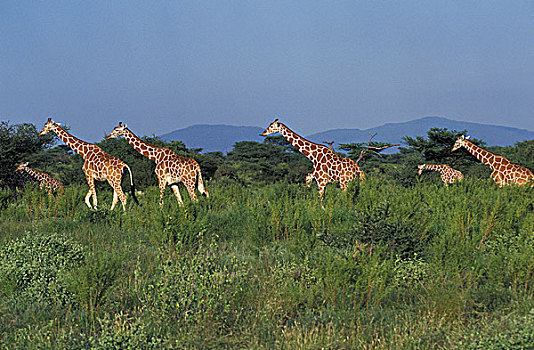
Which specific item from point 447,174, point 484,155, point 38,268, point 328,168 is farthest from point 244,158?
point 38,268

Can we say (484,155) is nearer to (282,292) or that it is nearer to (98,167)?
(98,167)

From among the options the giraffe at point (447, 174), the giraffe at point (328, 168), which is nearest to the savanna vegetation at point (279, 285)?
the giraffe at point (328, 168)

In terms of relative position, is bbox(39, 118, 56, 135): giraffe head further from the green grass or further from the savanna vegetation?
the green grass

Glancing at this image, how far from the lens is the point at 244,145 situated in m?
40.0

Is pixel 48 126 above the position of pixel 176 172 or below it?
above

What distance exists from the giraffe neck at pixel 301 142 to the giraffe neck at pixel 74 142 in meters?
4.61

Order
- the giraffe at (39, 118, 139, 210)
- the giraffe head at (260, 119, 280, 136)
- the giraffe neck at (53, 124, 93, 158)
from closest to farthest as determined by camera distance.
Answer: the giraffe at (39, 118, 139, 210) → the giraffe head at (260, 119, 280, 136) → the giraffe neck at (53, 124, 93, 158)

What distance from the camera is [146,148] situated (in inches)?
434

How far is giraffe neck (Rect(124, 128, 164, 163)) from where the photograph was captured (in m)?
10.9

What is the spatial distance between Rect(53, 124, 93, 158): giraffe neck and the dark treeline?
3.69 metres

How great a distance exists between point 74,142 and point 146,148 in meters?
1.91

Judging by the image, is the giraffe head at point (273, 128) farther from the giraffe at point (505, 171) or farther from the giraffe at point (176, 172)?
the giraffe at point (505, 171)

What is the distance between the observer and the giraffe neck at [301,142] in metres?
11.1

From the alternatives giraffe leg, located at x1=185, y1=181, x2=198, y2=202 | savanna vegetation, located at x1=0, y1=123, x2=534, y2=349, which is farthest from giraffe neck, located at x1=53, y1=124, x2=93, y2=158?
savanna vegetation, located at x1=0, y1=123, x2=534, y2=349
